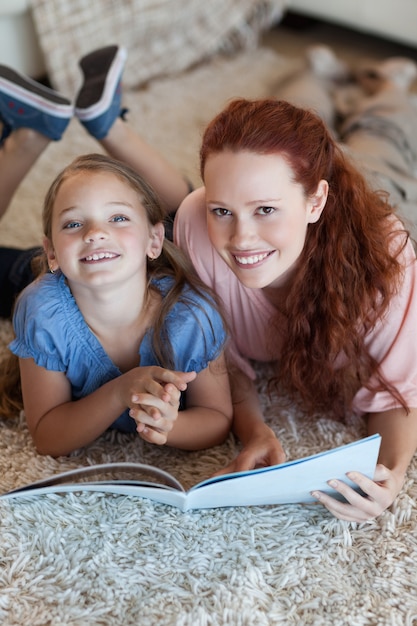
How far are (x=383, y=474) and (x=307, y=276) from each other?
31 centimetres

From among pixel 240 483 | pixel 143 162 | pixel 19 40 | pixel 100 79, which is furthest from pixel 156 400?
pixel 19 40

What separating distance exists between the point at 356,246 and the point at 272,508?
400mm

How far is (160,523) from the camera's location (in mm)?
1088

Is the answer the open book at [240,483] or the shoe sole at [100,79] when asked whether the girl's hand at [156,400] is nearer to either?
the open book at [240,483]

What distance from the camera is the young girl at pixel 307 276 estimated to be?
3.47 ft

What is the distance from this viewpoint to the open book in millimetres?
990

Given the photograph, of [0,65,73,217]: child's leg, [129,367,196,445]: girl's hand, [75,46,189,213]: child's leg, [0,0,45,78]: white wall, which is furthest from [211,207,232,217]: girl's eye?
[0,0,45,78]: white wall

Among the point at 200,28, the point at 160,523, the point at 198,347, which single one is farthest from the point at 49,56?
the point at 160,523

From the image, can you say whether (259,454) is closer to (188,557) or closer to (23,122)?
(188,557)

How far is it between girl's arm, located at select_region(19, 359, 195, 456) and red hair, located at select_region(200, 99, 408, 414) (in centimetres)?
29

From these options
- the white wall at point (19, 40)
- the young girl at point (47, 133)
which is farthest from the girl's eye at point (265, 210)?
the white wall at point (19, 40)

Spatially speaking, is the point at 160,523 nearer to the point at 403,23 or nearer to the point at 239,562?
the point at 239,562

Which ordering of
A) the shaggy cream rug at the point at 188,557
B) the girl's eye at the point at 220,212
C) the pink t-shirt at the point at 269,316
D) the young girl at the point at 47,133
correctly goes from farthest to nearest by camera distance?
the young girl at the point at 47,133, the pink t-shirt at the point at 269,316, the girl's eye at the point at 220,212, the shaggy cream rug at the point at 188,557

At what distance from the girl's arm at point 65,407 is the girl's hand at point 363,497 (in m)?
0.27
